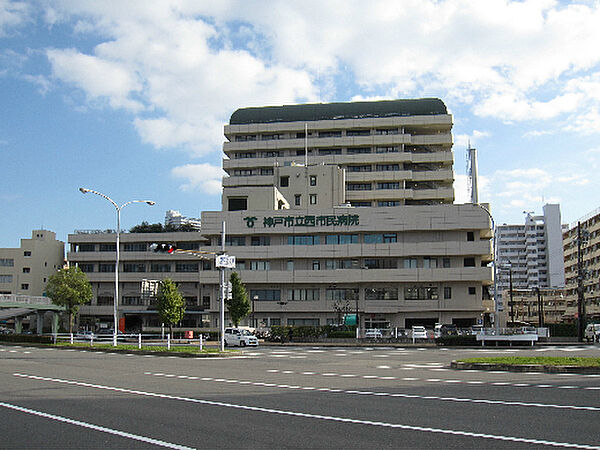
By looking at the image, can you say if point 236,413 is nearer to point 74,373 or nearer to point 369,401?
point 369,401

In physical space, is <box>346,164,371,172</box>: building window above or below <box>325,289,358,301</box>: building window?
above

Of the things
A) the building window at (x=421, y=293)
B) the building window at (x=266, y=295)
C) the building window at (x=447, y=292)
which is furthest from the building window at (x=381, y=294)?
the building window at (x=266, y=295)

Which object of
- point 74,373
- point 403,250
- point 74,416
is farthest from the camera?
point 403,250

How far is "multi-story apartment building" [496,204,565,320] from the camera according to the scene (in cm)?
13325

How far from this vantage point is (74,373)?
18.9 metres

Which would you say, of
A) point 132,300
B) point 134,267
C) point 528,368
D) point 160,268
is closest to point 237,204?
point 160,268

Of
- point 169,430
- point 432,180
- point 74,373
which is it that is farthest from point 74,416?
point 432,180

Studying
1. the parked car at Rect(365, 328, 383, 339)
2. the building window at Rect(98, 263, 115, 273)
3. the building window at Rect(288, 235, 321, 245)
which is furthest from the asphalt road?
the building window at Rect(98, 263, 115, 273)

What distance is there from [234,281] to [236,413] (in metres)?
45.6

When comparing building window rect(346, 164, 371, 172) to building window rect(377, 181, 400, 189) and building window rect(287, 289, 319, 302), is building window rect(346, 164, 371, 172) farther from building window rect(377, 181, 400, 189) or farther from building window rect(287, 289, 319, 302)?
building window rect(287, 289, 319, 302)

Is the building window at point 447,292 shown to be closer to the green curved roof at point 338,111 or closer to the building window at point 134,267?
the green curved roof at point 338,111

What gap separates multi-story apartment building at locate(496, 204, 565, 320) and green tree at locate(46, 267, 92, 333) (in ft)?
299

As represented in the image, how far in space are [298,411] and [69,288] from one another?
6182cm

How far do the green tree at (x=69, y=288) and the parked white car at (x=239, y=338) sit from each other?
29.0m
